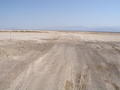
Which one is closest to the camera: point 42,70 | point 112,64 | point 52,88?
point 52,88

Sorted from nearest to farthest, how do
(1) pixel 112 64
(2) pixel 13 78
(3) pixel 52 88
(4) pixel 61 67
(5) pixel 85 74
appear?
(3) pixel 52 88, (2) pixel 13 78, (5) pixel 85 74, (4) pixel 61 67, (1) pixel 112 64

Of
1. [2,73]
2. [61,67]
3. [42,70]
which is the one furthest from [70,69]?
[2,73]

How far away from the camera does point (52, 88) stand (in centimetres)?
595

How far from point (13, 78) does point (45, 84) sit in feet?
4.75

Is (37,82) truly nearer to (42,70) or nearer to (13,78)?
(13,78)

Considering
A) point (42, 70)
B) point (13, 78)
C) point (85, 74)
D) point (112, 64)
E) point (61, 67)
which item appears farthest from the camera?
point (112, 64)

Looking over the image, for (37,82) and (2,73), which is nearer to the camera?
(37,82)

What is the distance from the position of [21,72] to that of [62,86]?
7.97 feet

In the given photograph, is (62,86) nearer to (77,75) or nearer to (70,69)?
(77,75)

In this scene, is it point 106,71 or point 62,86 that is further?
point 106,71

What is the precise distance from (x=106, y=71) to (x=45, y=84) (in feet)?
10.5

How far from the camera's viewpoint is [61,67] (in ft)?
28.3

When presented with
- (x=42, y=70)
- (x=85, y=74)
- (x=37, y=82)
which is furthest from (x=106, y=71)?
(x=37, y=82)

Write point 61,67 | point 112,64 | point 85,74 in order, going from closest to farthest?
point 85,74 → point 61,67 → point 112,64
